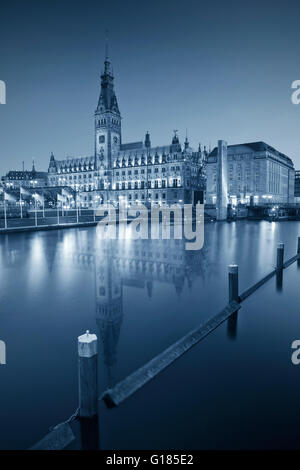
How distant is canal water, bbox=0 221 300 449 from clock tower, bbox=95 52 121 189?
121 m

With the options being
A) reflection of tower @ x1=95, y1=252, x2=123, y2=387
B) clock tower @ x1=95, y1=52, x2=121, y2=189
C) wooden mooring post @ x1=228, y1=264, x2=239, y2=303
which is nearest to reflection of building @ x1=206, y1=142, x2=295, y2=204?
clock tower @ x1=95, y1=52, x2=121, y2=189

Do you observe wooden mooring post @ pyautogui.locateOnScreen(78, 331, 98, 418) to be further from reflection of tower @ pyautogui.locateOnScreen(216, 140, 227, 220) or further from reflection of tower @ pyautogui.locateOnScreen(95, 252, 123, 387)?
reflection of tower @ pyautogui.locateOnScreen(216, 140, 227, 220)

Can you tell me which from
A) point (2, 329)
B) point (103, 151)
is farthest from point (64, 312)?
point (103, 151)

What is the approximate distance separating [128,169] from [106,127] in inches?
814

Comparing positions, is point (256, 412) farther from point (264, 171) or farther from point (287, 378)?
point (264, 171)

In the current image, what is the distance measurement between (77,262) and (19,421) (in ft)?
39.5

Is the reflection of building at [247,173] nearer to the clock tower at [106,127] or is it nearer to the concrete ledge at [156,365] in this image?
the clock tower at [106,127]

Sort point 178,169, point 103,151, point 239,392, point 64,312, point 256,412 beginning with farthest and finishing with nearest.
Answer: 1. point 103,151
2. point 178,169
3. point 64,312
4. point 239,392
5. point 256,412

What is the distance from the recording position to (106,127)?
417 ft

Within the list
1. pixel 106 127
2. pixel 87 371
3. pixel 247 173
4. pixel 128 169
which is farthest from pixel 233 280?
pixel 106 127

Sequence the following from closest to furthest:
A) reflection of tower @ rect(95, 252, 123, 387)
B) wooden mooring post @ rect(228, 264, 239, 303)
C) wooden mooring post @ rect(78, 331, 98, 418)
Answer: wooden mooring post @ rect(78, 331, 98, 418), reflection of tower @ rect(95, 252, 123, 387), wooden mooring post @ rect(228, 264, 239, 303)

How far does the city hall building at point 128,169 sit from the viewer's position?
368 feet

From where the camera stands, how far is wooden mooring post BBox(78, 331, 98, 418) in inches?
169

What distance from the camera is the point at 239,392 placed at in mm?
5438
